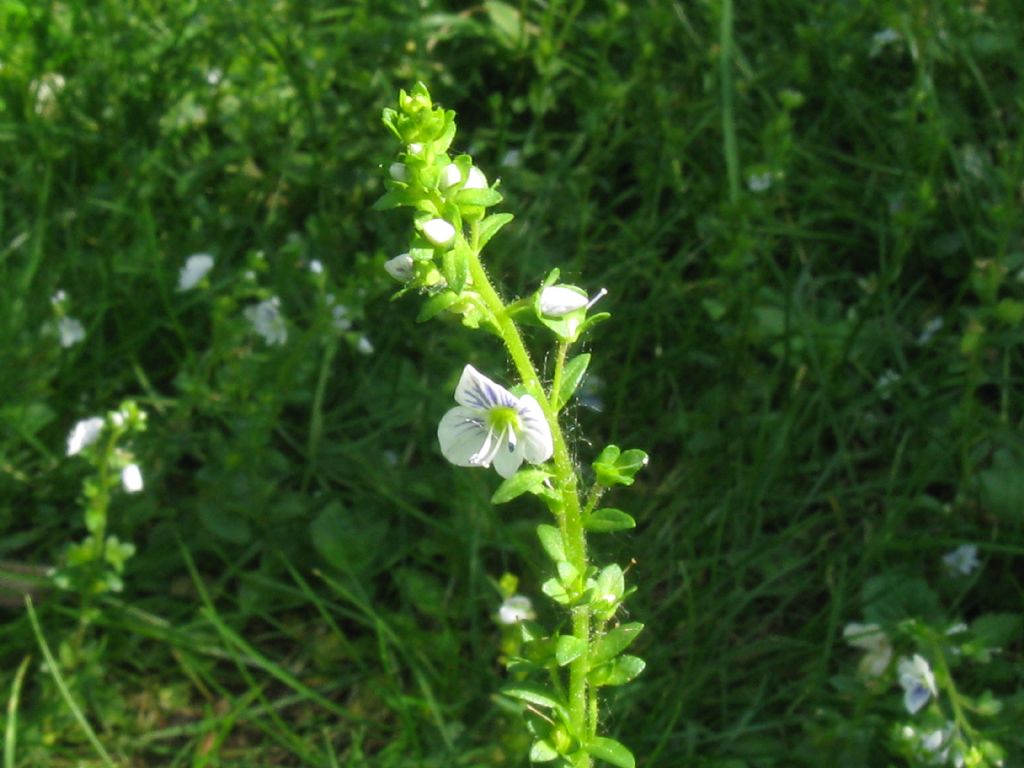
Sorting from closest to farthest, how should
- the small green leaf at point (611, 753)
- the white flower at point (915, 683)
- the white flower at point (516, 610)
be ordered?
the small green leaf at point (611, 753) → the white flower at point (915, 683) → the white flower at point (516, 610)

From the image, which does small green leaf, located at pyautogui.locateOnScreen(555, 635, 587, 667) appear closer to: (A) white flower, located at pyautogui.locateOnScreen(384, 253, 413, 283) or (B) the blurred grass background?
(A) white flower, located at pyautogui.locateOnScreen(384, 253, 413, 283)

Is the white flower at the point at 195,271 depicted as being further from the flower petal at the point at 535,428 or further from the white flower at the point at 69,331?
the flower petal at the point at 535,428

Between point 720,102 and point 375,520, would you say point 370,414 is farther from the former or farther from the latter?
point 720,102

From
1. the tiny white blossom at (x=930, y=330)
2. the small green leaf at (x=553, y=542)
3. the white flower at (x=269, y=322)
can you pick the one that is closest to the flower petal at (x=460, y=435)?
the small green leaf at (x=553, y=542)

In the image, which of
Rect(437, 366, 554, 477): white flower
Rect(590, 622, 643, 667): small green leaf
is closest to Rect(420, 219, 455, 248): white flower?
Rect(437, 366, 554, 477): white flower

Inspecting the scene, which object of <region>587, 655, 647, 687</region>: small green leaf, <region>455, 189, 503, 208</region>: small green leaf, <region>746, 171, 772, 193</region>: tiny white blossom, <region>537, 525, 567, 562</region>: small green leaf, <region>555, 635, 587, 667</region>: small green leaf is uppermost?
<region>455, 189, 503, 208</region>: small green leaf

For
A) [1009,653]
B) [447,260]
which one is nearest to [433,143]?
[447,260]
